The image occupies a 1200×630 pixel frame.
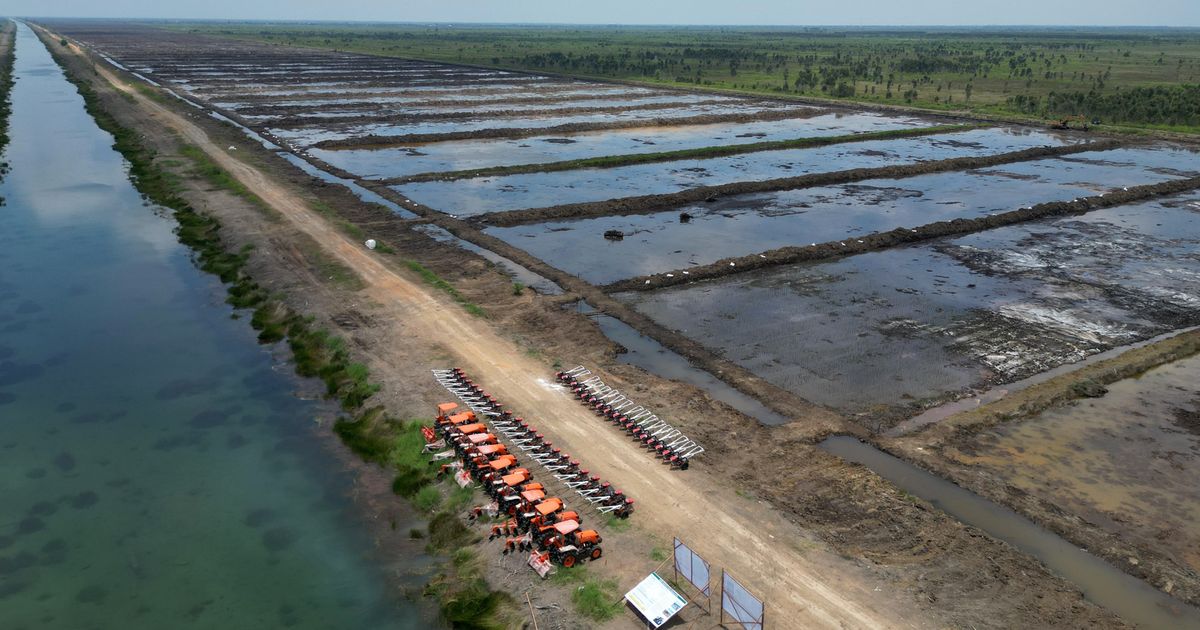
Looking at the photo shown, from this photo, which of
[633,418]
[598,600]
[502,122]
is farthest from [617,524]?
[502,122]

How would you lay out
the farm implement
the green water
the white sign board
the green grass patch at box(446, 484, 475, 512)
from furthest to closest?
the farm implement, the green grass patch at box(446, 484, 475, 512), the green water, the white sign board

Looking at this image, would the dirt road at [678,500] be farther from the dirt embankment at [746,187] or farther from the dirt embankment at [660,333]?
the dirt embankment at [746,187]

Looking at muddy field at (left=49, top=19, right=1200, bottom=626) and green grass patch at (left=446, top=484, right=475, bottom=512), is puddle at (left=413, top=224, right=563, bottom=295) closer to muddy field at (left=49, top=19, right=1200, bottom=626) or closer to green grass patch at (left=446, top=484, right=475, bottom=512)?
muddy field at (left=49, top=19, right=1200, bottom=626)

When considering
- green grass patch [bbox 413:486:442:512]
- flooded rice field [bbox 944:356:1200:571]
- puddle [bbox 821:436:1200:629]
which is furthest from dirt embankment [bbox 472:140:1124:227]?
flooded rice field [bbox 944:356:1200:571]

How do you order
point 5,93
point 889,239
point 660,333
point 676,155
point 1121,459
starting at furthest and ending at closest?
point 5,93 < point 676,155 < point 889,239 < point 660,333 < point 1121,459

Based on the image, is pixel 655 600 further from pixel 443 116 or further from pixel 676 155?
pixel 443 116

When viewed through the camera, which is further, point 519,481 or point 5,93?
point 5,93
